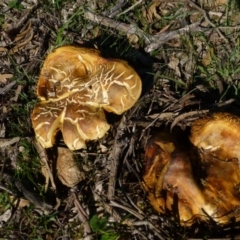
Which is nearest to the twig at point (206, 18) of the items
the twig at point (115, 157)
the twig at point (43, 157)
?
the twig at point (115, 157)

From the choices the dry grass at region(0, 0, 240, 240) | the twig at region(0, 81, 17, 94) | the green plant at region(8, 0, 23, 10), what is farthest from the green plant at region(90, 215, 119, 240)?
the green plant at region(8, 0, 23, 10)

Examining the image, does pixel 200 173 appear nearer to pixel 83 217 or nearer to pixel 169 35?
pixel 83 217

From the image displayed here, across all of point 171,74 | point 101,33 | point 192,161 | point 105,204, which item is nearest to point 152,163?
point 192,161

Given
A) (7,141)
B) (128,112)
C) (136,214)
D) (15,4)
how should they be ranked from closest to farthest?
1. (136,214)
2. (128,112)
3. (7,141)
4. (15,4)

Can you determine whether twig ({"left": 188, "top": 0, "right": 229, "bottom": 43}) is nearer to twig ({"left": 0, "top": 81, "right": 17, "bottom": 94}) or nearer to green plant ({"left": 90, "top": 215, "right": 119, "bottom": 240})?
twig ({"left": 0, "top": 81, "right": 17, "bottom": 94})

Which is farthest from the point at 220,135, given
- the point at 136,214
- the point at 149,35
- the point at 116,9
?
the point at 116,9

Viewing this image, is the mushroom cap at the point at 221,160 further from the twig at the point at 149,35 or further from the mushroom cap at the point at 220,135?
the twig at the point at 149,35
